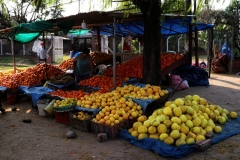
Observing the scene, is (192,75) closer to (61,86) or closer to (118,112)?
(61,86)

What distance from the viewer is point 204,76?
10.3 m

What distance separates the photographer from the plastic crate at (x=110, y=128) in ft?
15.4

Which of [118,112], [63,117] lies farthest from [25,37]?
[118,112]

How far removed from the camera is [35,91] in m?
7.29

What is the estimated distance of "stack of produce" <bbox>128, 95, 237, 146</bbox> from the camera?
4223mm


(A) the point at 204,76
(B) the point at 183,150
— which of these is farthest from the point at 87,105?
(A) the point at 204,76

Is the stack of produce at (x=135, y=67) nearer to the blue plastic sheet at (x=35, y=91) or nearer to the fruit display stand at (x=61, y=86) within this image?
the fruit display stand at (x=61, y=86)

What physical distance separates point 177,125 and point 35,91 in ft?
15.0

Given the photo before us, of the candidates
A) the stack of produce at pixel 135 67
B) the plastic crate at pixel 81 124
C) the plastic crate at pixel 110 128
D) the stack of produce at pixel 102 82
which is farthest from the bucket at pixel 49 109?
the stack of produce at pixel 135 67

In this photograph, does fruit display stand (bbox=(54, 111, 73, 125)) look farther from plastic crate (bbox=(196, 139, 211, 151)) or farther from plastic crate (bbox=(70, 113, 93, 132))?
plastic crate (bbox=(196, 139, 211, 151))

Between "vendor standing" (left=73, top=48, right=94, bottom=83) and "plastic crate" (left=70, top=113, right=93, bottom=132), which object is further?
"vendor standing" (left=73, top=48, right=94, bottom=83)

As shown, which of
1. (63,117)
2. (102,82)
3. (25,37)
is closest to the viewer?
(63,117)

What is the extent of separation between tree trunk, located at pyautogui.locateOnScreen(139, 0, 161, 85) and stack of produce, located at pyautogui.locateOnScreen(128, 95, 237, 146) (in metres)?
1.87

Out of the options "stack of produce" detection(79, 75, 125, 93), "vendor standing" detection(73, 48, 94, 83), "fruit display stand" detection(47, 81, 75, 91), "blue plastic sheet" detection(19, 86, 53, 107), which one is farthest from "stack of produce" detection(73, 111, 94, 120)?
"vendor standing" detection(73, 48, 94, 83)
